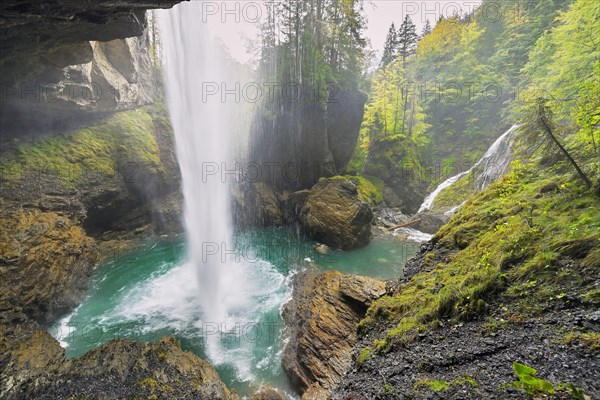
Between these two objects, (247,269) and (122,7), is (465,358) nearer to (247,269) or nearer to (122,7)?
(122,7)

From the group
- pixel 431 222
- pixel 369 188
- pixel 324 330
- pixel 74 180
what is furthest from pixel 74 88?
pixel 431 222

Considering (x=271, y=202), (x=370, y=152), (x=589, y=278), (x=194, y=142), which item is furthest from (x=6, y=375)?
(x=370, y=152)

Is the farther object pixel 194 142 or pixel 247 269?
pixel 194 142

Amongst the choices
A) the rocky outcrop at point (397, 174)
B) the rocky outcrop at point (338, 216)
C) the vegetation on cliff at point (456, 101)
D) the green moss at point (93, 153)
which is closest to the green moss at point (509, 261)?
the rocky outcrop at point (338, 216)

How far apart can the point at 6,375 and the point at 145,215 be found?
1453 centimetres

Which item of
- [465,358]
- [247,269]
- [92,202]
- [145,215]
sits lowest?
[247,269]

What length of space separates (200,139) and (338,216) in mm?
11892

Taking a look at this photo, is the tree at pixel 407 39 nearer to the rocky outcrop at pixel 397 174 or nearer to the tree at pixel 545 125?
the rocky outcrop at pixel 397 174

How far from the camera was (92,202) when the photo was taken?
601 inches

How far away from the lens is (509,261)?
4.94 m

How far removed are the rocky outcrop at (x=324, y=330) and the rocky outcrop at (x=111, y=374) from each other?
1.97m

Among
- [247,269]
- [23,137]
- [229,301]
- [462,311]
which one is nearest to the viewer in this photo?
[462,311]

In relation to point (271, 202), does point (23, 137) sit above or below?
above

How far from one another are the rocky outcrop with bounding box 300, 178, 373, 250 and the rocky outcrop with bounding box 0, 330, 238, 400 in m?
11.9
